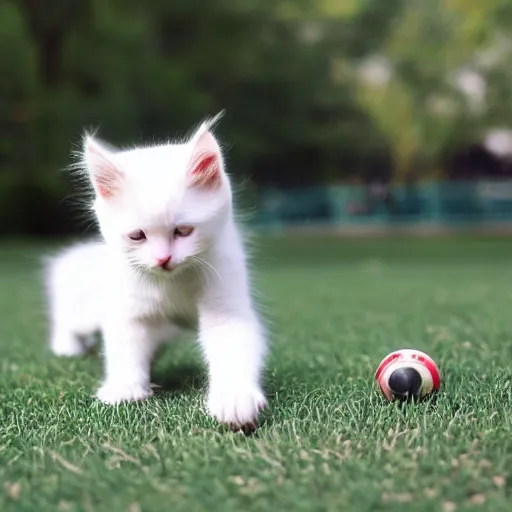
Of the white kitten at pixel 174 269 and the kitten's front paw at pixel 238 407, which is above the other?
the white kitten at pixel 174 269

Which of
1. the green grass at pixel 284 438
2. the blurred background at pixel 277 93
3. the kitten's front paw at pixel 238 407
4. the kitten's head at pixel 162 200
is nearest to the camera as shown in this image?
the green grass at pixel 284 438

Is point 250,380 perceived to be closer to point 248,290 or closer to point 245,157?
point 248,290

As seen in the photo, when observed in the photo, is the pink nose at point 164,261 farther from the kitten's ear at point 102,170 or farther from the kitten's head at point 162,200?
the kitten's ear at point 102,170

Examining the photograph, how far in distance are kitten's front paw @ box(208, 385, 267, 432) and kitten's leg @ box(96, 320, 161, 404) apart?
1.18 feet

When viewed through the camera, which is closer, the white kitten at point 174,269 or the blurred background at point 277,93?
→ the white kitten at point 174,269

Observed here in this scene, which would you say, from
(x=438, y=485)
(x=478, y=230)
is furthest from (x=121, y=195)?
(x=478, y=230)

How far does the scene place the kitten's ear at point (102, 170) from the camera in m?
1.83

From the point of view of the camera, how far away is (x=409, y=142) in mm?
27969

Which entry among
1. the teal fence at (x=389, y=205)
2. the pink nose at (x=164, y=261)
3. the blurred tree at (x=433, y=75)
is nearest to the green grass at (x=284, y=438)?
the pink nose at (x=164, y=261)

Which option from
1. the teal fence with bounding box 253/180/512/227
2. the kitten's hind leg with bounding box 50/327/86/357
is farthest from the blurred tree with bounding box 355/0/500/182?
the kitten's hind leg with bounding box 50/327/86/357

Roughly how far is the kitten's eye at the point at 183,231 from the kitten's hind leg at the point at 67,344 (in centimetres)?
140

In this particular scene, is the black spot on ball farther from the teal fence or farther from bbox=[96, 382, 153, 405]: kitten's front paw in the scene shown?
the teal fence

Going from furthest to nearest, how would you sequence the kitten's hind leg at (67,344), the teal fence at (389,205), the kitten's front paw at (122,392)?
the teal fence at (389,205) < the kitten's hind leg at (67,344) < the kitten's front paw at (122,392)

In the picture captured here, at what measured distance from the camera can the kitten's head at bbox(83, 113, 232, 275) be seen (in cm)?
178
